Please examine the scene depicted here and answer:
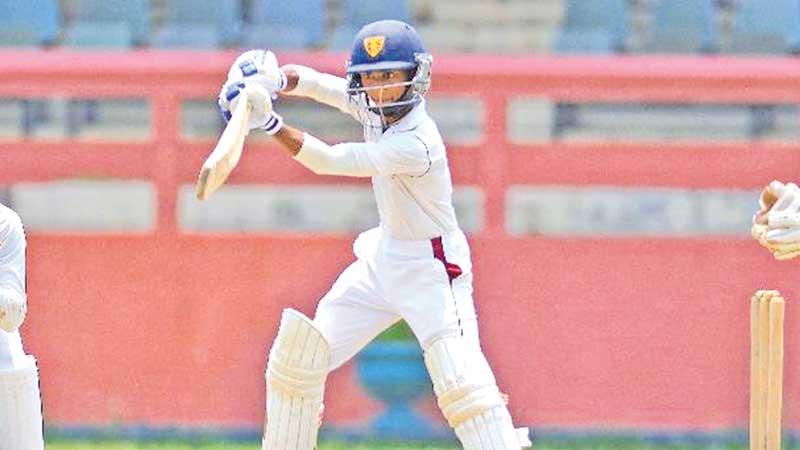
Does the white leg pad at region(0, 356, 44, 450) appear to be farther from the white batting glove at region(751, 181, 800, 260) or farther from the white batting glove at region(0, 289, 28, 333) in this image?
the white batting glove at region(751, 181, 800, 260)

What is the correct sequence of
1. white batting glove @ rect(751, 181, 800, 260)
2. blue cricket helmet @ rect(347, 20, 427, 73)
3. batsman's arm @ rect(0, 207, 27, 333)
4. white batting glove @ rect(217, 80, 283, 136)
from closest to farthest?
white batting glove @ rect(751, 181, 800, 260) → batsman's arm @ rect(0, 207, 27, 333) → white batting glove @ rect(217, 80, 283, 136) → blue cricket helmet @ rect(347, 20, 427, 73)

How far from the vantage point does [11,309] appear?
544 cm

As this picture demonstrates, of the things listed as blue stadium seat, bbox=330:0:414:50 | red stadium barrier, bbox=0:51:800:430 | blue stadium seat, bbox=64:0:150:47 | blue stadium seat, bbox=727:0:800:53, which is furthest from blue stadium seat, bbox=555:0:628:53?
red stadium barrier, bbox=0:51:800:430

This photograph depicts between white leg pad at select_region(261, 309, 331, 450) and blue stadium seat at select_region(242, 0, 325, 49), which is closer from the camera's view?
white leg pad at select_region(261, 309, 331, 450)

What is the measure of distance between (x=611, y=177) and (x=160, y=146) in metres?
1.98

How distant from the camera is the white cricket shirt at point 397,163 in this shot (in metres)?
5.79

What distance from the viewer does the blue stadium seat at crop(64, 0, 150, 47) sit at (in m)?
11.4

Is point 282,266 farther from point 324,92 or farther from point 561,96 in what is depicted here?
point 324,92

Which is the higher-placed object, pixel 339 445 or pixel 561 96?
pixel 561 96

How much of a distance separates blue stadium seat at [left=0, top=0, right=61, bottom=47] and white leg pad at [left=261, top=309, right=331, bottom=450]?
558cm

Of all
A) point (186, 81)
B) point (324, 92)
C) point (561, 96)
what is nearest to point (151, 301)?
point (186, 81)

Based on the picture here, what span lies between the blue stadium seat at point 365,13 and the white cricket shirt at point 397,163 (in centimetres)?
521

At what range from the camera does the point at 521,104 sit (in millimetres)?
10273

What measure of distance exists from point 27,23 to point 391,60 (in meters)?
5.85
